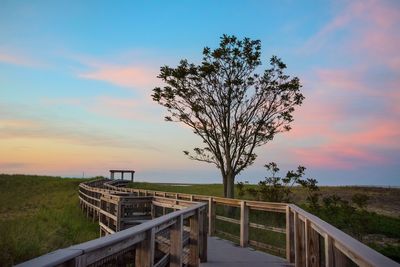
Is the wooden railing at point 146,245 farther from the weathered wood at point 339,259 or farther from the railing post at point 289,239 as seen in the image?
the railing post at point 289,239

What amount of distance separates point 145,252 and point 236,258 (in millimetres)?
6768

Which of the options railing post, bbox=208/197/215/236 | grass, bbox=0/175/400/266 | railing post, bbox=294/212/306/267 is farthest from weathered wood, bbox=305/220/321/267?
railing post, bbox=208/197/215/236

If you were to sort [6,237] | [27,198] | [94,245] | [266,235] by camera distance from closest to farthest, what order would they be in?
1. [94,245]
2. [6,237]
3. [266,235]
4. [27,198]

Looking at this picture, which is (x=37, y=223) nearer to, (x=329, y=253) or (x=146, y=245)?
(x=146, y=245)

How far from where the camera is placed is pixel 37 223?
1997 cm

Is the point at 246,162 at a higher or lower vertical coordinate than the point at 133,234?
higher

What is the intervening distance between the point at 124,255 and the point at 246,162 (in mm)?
21847

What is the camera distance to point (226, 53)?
25.6 m

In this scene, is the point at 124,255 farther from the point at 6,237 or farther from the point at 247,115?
the point at 247,115

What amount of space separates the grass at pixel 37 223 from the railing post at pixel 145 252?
673 cm

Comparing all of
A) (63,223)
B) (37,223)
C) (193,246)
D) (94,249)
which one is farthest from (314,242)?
(63,223)

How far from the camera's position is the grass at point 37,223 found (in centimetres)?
1134

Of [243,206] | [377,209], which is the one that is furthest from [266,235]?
[377,209]

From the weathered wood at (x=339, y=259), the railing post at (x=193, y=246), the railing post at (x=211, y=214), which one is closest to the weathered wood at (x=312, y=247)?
the weathered wood at (x=339, y=259)
